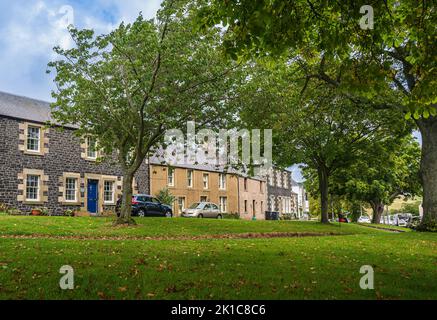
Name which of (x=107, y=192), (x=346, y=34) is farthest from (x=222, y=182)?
(x=346, y=34)

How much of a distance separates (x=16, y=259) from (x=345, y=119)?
2392 centimetres

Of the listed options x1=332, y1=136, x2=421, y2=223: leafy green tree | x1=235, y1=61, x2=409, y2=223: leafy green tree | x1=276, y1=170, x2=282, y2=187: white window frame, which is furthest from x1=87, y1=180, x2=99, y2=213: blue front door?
x1=276, y1=170, x2=282, y2=187: white window frame

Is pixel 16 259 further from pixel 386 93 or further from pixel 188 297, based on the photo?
pixel 386 93

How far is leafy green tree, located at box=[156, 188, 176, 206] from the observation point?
39156 mm

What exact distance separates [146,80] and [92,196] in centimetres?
1830

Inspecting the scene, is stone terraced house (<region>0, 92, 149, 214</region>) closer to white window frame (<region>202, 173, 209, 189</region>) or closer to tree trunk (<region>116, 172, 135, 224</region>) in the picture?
tree trunk (<region>116, 172, 135, 224</region>)

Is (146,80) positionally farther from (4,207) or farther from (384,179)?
(384,179)

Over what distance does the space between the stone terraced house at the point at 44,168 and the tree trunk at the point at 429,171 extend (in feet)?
62.3

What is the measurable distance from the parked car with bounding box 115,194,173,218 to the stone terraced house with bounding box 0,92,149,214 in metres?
3.52

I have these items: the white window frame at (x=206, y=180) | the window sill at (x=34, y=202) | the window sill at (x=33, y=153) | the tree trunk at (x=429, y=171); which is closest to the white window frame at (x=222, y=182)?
the white window frame at (x=206, y=180)

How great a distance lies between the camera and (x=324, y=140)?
95.1ft

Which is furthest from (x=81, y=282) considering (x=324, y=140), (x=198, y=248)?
(x=324, y=140)

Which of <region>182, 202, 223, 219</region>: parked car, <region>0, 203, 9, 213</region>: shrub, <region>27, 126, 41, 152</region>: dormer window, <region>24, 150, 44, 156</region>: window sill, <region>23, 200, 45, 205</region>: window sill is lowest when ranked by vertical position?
<region>182, 202, 223, 219</region>: parked car
